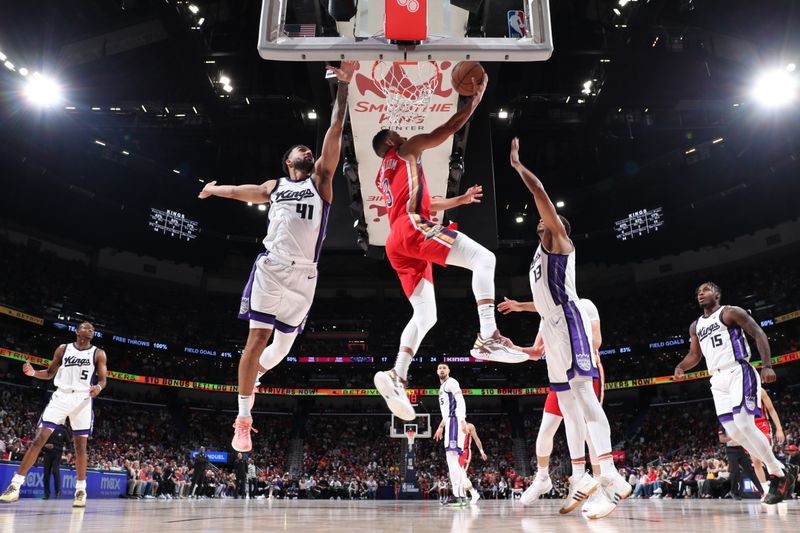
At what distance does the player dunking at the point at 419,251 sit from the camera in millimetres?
4898

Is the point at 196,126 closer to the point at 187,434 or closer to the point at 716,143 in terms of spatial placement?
the point at 187,434

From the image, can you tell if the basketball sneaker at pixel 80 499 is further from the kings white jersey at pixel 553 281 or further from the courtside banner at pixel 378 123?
the courtside banner at pixel 378 123

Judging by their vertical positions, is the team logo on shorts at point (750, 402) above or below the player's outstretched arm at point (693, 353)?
below

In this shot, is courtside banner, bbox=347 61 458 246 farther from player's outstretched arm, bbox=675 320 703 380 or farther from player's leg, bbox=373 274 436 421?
player's outstretched arm, bbox=675 320 703 380

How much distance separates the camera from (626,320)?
30641 mm

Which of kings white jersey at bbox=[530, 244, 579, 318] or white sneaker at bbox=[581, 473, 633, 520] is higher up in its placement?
kings white jersey at bbox=[530, 244, 579, 318]

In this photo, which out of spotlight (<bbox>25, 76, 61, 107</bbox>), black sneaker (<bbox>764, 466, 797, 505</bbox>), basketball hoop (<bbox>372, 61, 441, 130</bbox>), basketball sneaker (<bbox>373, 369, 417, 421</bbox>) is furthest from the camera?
spotlight (<bbox>25, 76, 61, 107</bbox>)

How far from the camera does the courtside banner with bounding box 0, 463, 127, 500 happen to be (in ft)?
37.2

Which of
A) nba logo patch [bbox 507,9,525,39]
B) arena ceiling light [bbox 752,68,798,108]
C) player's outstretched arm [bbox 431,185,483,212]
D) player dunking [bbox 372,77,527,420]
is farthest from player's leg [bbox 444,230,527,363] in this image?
arena ceiling light [bbox 752,68,798,108]

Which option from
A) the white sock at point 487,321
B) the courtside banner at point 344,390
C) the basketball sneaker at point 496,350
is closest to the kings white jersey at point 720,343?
the basketball sneaker at point 496,350

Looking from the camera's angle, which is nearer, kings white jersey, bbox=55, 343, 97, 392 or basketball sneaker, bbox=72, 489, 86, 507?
basketball sneaker, bbox=72, 489, 86, 507

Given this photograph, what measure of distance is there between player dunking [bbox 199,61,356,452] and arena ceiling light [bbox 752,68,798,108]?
1712 centimetres

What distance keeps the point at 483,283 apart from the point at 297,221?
65.8 inches

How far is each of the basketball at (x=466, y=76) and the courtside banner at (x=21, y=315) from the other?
23249mm
